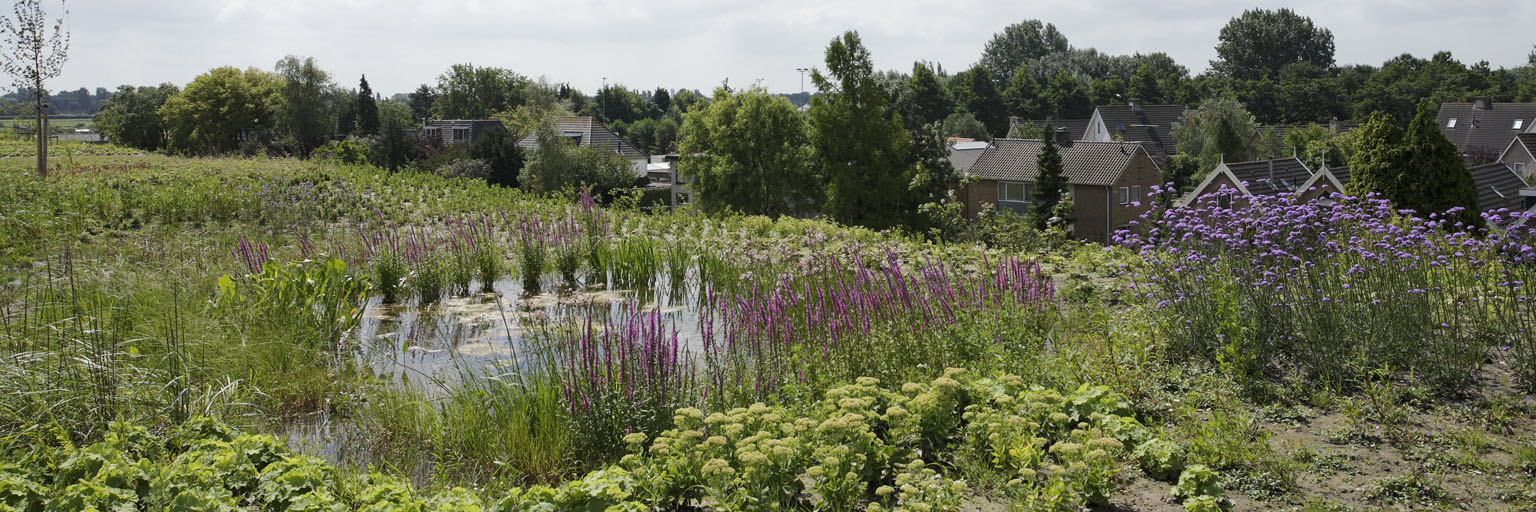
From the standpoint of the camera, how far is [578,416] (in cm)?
420

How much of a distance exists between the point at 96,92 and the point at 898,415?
203 meters

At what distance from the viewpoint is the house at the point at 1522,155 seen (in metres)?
46.6

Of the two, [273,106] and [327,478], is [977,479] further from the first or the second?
[273,106]

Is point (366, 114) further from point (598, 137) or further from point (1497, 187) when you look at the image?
point (1497, 187)

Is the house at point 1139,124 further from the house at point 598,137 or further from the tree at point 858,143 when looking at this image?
the tree at point 858,143

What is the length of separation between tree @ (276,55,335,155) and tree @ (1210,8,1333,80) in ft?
368

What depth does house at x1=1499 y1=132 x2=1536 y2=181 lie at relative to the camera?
153 ft

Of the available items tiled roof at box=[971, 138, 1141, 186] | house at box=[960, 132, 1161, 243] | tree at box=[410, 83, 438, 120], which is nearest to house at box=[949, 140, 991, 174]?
tiled roof at box=[971, 138, 1141, 186]

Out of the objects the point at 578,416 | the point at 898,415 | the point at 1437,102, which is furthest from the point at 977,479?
the point at 1437,102

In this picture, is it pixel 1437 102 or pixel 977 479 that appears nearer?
pixel 977 479

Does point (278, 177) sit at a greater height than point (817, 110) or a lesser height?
lesser

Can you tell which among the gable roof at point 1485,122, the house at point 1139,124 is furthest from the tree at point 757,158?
the gable roof at point 1485,122

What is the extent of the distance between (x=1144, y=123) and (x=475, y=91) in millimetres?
53005

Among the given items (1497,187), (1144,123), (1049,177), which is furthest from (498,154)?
(1144,123)
